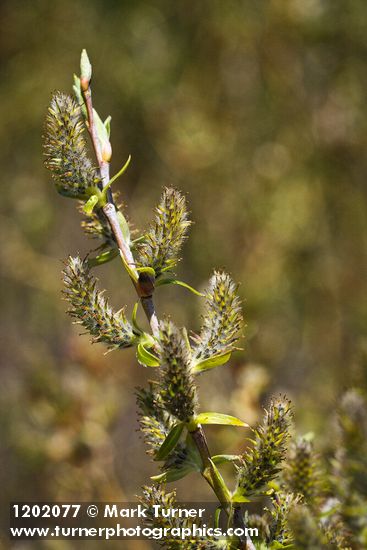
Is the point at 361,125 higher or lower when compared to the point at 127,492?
higher

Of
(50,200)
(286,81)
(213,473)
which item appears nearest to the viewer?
(213,473)

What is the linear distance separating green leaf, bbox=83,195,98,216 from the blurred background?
80.8 inches

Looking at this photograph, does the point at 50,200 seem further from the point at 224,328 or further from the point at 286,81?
the point at 224,328

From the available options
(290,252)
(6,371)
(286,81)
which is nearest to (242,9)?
(286,81)

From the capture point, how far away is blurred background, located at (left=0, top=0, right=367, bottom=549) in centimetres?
381

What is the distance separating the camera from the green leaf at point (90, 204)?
3.45 feet

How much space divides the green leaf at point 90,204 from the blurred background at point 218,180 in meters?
2.05

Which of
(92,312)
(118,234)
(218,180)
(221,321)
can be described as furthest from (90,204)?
(218,180)

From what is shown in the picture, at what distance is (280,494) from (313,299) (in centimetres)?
305

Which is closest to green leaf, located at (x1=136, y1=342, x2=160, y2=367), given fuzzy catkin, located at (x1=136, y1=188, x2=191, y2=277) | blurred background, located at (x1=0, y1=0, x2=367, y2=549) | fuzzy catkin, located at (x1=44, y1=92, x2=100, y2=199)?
fuzzy catkin, located at (x1=136, y1=188, x2=191, y2=277)

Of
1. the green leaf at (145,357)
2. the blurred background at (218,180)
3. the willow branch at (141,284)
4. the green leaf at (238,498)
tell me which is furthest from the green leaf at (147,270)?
the blurred background at (218,180)

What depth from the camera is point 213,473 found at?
103 centimetres

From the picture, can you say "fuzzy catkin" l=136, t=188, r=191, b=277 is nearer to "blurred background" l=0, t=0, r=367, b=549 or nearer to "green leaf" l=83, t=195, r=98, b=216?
"green leaf" l=83, t=195, r=98, b=216

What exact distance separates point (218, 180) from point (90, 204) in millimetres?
3307
